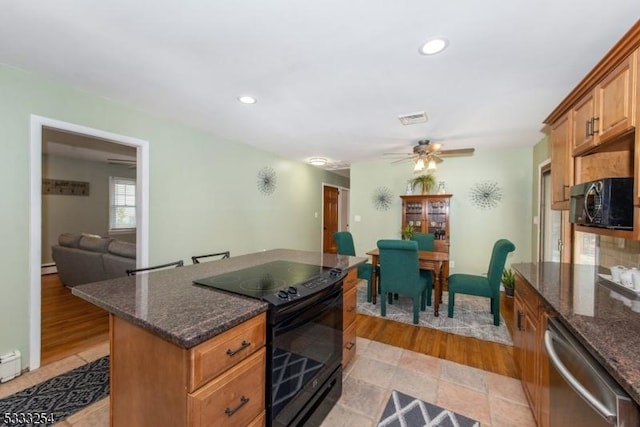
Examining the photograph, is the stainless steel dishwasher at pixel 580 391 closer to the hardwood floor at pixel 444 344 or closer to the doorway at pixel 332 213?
the hardwood floor at pixel 444 344

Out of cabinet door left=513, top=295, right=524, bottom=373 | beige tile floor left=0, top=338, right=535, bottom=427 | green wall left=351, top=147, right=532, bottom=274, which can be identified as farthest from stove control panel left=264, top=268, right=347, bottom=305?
green wall left=351, top=147, right=532, bottom=274

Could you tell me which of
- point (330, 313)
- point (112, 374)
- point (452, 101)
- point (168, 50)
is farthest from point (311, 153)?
point (112, 374)

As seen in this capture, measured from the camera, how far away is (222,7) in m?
1.39

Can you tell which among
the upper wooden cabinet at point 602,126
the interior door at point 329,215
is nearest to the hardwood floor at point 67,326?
the upper wooden cabinet at point 602,126

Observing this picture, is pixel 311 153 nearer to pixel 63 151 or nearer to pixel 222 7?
pixel 222 7

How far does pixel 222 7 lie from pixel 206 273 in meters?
1.55

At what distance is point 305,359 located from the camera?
1.50 m

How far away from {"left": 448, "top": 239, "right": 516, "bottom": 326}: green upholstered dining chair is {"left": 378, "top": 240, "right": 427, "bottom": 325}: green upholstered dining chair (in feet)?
1.32

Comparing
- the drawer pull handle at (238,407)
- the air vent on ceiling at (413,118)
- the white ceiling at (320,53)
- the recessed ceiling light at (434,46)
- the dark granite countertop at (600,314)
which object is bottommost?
the drawer pull handle at (238,407)

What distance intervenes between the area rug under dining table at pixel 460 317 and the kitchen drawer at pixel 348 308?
132 centimetres

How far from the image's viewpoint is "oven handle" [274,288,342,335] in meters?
1.32

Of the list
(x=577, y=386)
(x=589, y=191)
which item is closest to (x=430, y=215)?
(x=589, y=191)

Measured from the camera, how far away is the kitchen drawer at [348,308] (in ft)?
6.63

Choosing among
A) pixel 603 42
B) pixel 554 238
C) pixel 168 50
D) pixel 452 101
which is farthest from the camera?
pixel 554 238
